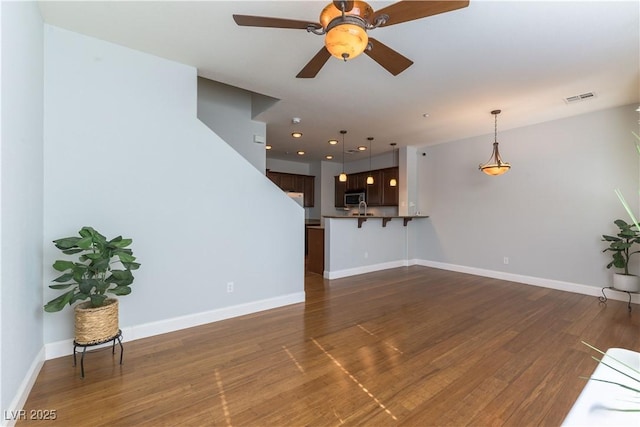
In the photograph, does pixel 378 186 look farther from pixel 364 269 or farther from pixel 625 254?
pixel 625 254

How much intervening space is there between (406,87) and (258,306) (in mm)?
3084

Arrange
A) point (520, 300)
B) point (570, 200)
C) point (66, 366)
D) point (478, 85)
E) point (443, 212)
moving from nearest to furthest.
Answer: point (66, 366) → point (478, 85) → point (520, 300) → point (570, 200) → point (443, 212)

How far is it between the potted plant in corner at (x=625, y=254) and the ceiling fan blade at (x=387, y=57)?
3571mm

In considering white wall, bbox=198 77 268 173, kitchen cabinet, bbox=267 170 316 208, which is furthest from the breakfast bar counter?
kitchen cabinet, bbox=267 170 316 208

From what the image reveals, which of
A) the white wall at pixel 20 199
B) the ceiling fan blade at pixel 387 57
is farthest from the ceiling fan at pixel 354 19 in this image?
the white wall at pixel 20 199

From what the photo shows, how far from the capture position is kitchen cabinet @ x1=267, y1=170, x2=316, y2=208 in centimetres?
735

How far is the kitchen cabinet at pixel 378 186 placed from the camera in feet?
22.3

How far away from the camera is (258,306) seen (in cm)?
332

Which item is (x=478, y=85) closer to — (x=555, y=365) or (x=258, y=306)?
(x=555, y=365)

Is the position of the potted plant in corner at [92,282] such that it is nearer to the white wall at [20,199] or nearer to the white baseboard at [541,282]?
the white wall at [20,199]

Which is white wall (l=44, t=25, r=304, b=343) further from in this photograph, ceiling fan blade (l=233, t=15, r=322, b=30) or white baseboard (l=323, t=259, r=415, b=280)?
white baseboard (l=323, t=259, r=415, b=280)

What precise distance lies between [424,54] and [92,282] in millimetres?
3322

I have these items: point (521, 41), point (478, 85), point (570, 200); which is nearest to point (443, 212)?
point (570, 200)

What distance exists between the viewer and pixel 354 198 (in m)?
7.65
